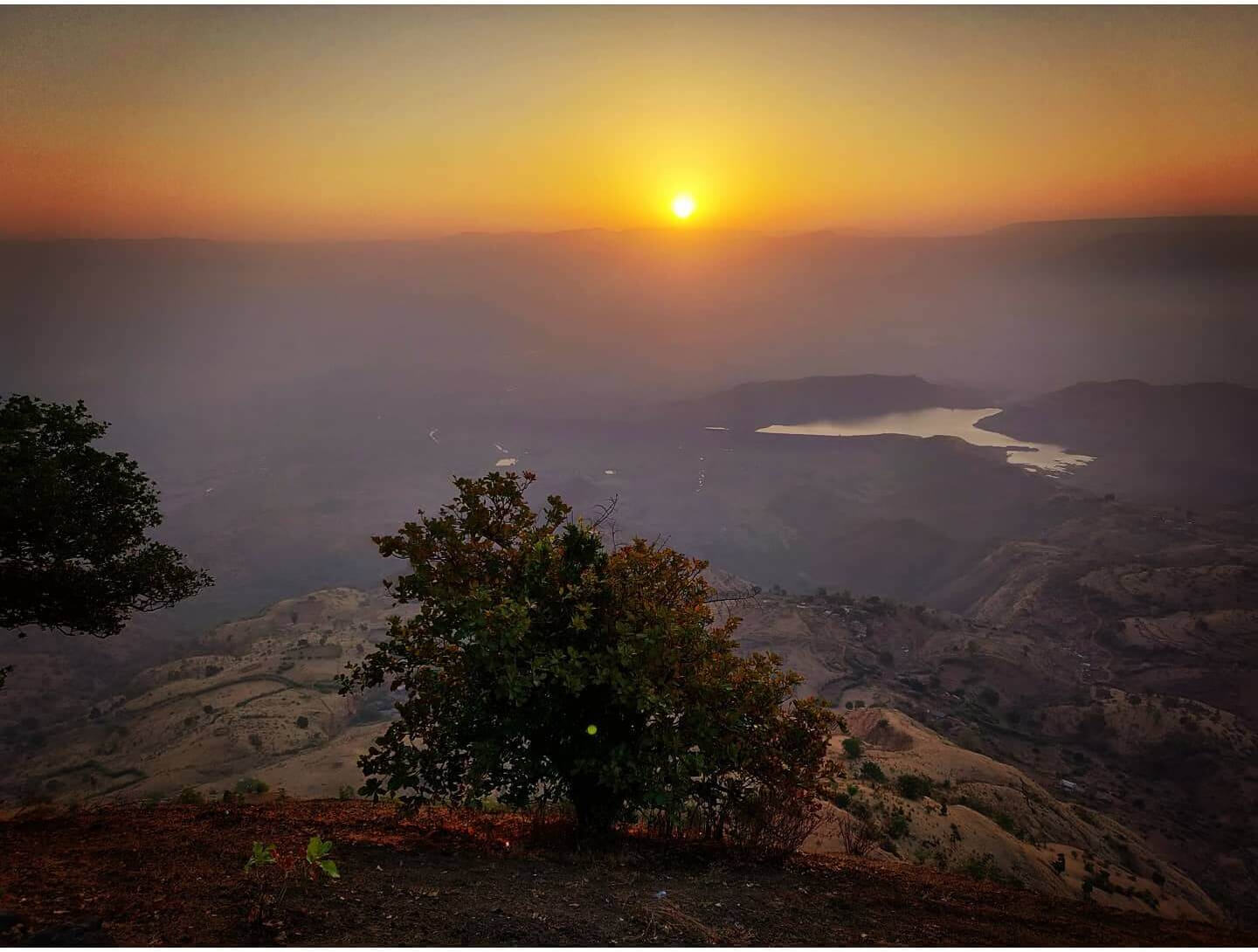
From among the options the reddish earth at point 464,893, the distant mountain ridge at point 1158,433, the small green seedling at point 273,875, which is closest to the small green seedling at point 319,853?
the small green seedling at point 273,875

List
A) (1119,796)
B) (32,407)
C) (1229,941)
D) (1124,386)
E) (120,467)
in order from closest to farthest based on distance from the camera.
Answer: (1229,941)
(32,407)
(120,467)
(1119,796)
(1124,386)

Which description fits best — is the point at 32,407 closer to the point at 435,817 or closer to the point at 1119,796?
the point at 435,817

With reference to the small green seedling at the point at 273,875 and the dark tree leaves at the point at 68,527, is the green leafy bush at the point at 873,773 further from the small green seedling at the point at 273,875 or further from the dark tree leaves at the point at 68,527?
the dark tree leaves at the point at 68,527

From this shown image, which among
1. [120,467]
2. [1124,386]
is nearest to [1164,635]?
[120,467]

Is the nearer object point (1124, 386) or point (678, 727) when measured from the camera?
point (678, 727)

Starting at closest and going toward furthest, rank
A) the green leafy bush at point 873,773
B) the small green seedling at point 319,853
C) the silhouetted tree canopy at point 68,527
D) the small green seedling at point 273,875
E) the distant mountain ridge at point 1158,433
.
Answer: the small green seedling at point 273,875, the small green seedling at point 319,853, the silhouetted tree canopy at point 68,527, the green leafy bush at point 873,773, the distant mountain ridge at point 1158,433
